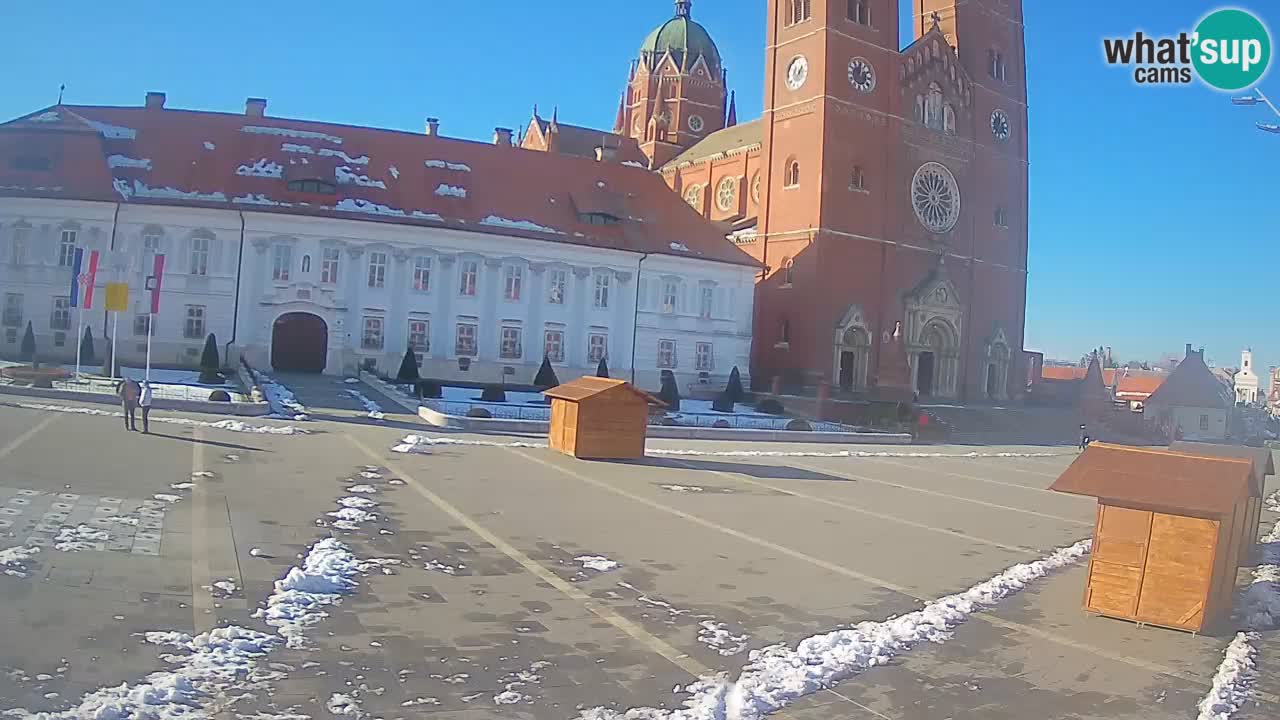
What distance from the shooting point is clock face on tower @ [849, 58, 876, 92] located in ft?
164

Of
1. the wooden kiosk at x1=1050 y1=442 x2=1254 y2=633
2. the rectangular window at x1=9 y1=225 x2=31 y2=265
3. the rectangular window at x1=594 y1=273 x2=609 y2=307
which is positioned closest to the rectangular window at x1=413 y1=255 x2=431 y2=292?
the rectangular window at x1=594 y1=273 x2=609 y2=307

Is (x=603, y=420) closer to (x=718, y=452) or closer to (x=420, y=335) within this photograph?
(x=718, y=452)

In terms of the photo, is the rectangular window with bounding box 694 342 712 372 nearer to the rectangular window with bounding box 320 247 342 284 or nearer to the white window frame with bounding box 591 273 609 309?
the white window frame with bounding box 591 273 609 309

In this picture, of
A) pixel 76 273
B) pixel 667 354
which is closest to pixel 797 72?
pixel 667 354

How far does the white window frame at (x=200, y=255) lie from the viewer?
39688mm

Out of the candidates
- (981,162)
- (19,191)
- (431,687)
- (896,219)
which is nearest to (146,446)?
(431,687)

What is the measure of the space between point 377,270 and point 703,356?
1513 centimetres

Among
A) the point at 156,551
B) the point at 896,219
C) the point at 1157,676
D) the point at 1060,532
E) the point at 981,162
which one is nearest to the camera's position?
the point at 1157,676

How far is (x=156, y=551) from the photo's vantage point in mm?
9617

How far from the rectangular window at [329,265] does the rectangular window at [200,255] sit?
4.29 meters

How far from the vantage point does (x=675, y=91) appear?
245 ft

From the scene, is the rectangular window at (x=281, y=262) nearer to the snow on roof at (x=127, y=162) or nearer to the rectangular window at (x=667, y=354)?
the snow on roof at (x=127, y=162)

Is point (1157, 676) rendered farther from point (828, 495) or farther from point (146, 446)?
point (146, 446)

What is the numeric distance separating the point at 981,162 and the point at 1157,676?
52.1m
